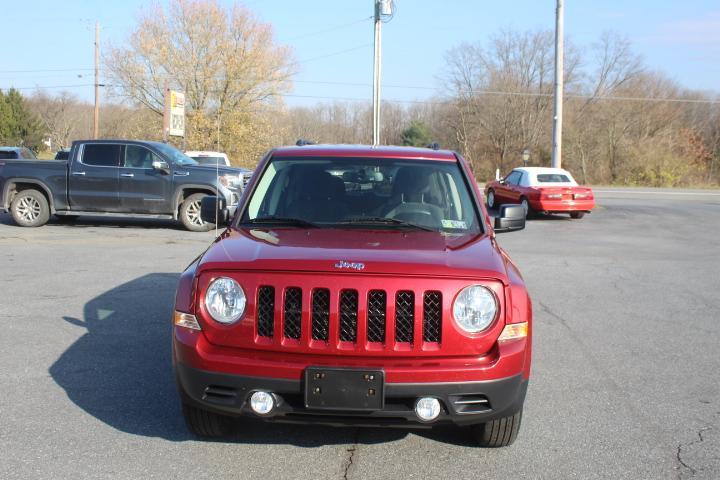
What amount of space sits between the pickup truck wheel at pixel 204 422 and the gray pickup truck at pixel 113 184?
38.1 feet

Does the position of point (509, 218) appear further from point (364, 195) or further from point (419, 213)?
point (364, 195)

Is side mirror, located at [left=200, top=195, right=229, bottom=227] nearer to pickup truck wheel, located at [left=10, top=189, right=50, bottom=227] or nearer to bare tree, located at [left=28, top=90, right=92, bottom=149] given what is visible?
pickup truck wheel, located at [left=10, top=189, right=50, bottom=227]

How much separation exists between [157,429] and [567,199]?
17629 millimetres

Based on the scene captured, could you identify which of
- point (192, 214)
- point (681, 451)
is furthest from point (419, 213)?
point (192, 214)

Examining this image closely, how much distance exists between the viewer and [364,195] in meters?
Result: 4.92

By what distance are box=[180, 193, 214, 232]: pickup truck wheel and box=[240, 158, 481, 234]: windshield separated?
35.0 ft

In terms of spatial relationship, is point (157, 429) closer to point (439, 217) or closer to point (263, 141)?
point (439, 217)

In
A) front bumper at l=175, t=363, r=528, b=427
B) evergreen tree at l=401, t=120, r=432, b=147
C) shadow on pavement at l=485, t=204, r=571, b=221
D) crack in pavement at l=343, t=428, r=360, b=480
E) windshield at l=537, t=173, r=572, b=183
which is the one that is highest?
evergreen tree at l=401, t=120, r=432, b=147

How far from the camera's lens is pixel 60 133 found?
7988cm

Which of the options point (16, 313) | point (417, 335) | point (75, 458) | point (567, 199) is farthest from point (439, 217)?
point (567, 199)

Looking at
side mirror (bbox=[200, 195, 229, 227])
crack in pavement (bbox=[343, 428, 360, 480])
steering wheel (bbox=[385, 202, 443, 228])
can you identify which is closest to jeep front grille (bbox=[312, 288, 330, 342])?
crack in pavement (bbox=[343, 428, 360, 480])

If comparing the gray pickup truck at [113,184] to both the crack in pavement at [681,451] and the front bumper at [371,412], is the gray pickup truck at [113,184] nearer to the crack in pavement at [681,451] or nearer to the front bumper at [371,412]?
the front bumper at [371,412]

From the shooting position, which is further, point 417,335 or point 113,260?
point 113,260

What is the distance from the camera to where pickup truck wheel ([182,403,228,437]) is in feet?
12.6
